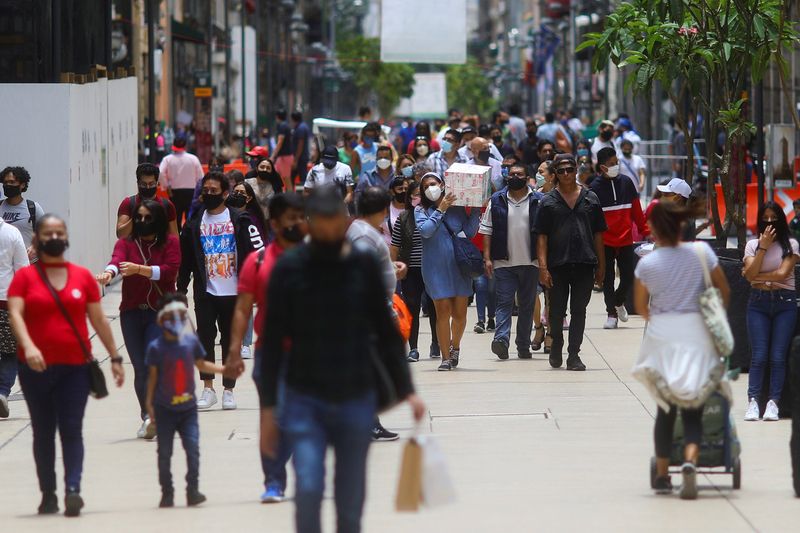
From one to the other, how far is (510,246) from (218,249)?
3.42 meters

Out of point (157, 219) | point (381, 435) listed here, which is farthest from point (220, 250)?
point (381, 435)

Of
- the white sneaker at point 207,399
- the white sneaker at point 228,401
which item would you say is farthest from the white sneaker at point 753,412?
the white sneaker at point 207,399

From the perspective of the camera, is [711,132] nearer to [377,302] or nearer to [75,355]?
[75,355]

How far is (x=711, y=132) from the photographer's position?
634 inches

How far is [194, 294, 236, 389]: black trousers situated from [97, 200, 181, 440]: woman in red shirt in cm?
118

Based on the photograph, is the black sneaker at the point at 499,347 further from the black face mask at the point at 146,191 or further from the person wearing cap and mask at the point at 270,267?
the person wearing cap and mask at the point at 270,267

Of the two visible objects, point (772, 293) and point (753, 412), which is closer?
point (772, 293)

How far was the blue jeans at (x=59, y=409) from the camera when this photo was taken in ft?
29.6

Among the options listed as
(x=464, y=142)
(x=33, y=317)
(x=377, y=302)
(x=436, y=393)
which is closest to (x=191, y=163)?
(x=464, y=142)

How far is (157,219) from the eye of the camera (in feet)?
37.2

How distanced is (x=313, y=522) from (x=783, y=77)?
8.89m

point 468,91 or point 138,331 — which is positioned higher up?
point 468,91

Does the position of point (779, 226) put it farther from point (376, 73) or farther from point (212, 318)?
point (376, 73)

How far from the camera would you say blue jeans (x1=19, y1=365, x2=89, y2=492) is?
29.6ft
